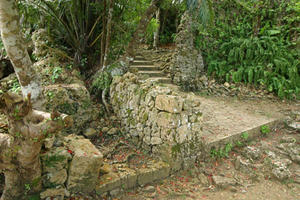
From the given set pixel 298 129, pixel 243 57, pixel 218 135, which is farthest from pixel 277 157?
pixel 243 57

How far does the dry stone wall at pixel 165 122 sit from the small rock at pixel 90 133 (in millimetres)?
906

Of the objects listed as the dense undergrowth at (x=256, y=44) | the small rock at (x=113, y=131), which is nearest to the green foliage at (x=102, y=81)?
the small rock at (x=113, y=131)

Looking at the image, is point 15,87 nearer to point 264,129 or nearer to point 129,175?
point 129,175

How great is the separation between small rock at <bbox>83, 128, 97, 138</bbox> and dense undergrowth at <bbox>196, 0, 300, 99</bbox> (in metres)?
5.37

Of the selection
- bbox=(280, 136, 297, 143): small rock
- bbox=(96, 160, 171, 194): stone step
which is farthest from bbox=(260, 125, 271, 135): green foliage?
bbox=(96, 160, 171, 194): stone step

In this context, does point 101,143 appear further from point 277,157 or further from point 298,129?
point 298,129

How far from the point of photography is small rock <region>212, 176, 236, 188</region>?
3.68m

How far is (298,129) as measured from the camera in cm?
560

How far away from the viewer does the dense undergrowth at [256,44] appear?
7.58 metres

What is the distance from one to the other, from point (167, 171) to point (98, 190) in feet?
4.04

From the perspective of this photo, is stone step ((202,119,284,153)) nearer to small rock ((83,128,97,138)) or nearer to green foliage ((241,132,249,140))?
green foliage ((241,132,249,140))

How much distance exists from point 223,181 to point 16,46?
3978 millimetres

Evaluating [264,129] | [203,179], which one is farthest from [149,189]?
[264,129]

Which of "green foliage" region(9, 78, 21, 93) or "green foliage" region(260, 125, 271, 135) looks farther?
"green foliage" region(260, 125, 271, 135)
